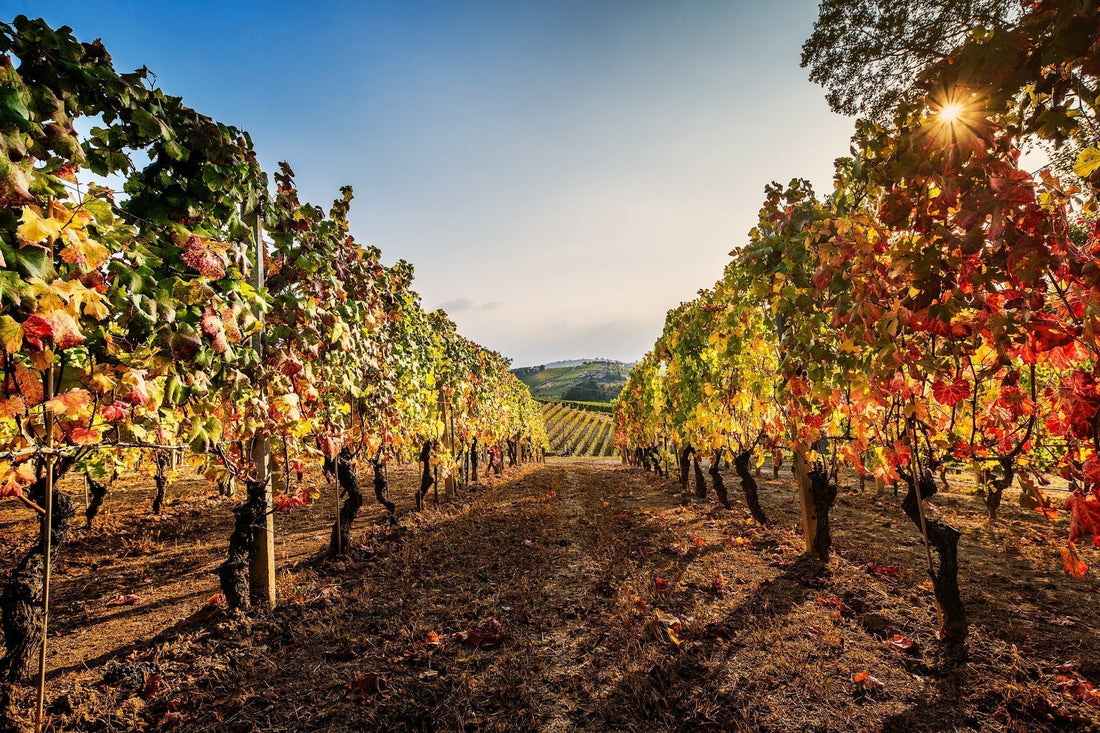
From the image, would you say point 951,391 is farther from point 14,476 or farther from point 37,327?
point 14,476

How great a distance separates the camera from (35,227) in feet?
5.56

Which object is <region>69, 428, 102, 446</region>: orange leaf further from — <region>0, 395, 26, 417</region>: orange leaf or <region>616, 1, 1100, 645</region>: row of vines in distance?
<region>616, 1, 1100, 645</region>: row of vines in distance

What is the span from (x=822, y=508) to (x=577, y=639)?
3.88 meters

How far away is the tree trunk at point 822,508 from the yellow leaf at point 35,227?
7231 mm

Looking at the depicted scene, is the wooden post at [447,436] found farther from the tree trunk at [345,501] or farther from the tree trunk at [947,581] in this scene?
the tree trunk at [947,581]

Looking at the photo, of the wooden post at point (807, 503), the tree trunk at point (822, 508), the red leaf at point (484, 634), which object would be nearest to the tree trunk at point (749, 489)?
the wooden post at point (807, 503)

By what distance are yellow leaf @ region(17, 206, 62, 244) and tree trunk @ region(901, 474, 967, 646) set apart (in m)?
5.62

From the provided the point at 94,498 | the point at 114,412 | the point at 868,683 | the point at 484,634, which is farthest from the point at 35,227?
the point at 94,498

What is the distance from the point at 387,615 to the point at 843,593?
4.94 meters

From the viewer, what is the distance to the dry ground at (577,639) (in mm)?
2906

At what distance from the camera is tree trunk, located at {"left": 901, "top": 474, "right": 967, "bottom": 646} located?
3.51 m

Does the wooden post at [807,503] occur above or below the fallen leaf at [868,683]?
above

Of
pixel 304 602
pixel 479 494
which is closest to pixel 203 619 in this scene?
Result: pixel 304 602

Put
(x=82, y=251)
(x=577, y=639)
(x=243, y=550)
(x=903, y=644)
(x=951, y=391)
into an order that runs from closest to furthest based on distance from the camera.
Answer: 1. (x=82, y=251)
2. (x=951, y=391)
3. (x=903, y=644)
4. (x=577, y=639)
5. (x=243, y=550)
